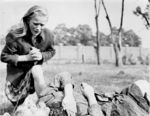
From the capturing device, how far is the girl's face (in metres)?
1.60

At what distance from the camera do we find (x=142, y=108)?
1.46 metres

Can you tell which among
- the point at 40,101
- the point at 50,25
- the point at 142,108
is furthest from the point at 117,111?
the point at 50,25

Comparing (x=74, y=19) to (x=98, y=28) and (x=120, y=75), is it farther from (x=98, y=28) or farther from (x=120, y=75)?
(x=120, y=75)

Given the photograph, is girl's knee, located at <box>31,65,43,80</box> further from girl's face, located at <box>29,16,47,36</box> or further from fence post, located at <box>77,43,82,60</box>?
fence post, located at <box>77,43,82,60</box>

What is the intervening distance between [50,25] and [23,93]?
476 millimetres

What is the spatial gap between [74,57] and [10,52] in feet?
2.32

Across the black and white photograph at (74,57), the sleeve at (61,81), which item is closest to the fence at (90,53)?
the black and white photograph at (74,57)

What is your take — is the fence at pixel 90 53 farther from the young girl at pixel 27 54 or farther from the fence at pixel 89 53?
the young girl at pixel 27 54

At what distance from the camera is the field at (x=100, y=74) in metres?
1.94

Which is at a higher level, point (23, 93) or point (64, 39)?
point (64, 39)

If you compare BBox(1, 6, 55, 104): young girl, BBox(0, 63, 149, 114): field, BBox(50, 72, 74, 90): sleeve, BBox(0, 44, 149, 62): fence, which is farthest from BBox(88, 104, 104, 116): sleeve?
→ BBox(0, 44, 149, 62): fence

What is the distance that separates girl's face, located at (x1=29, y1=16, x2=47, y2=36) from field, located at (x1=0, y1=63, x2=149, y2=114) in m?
0.34

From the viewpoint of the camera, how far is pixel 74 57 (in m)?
2.23

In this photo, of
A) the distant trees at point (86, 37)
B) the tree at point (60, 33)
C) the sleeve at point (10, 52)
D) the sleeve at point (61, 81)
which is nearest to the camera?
the sleeve at point (61, 81)
